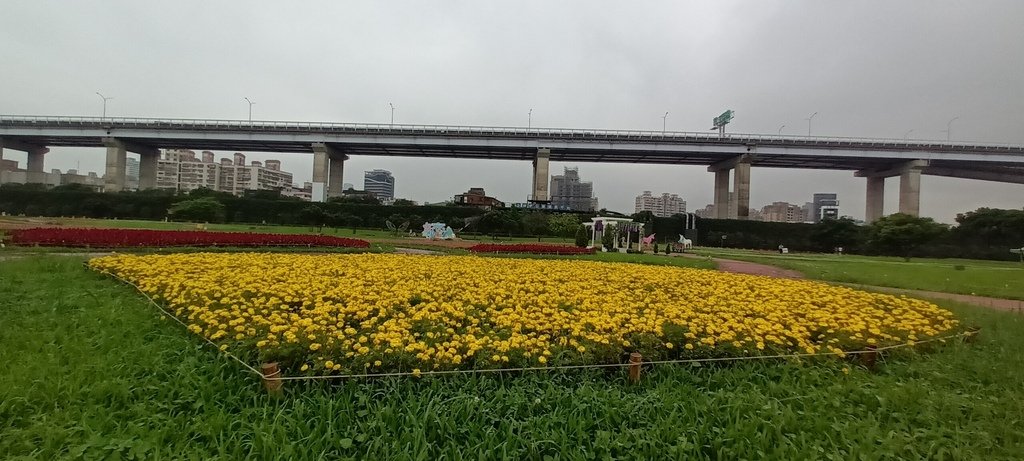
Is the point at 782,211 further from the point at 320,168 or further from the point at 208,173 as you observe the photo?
the point at 208,173

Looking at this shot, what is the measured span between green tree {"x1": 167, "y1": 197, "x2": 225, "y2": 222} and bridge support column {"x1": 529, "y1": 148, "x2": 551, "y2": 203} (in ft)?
113

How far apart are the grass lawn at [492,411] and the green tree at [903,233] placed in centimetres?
3701

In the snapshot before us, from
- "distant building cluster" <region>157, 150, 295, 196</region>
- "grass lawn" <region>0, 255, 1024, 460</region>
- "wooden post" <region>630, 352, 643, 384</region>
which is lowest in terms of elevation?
"grass lawn" <region>0, 255, 1024, 460</region>

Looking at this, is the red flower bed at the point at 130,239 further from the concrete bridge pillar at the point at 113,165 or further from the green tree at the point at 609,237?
the concrete bridge pillar at the point at 113,165

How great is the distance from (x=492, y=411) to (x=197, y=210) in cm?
4358

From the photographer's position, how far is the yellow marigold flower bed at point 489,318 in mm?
3816

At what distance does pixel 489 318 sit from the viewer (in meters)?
4.96

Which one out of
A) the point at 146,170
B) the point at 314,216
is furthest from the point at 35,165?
the point at 314,216

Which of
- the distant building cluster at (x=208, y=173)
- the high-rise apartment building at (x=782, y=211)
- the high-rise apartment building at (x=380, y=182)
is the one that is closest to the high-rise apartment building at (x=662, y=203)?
the high-rise apartment building at (x=782, y=211)

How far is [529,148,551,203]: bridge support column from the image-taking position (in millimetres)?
56812

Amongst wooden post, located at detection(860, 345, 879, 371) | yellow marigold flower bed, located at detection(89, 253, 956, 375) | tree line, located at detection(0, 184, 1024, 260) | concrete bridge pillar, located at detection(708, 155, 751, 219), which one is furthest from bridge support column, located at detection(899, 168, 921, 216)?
wooden post, located at detection(860, 345, 879, 371)

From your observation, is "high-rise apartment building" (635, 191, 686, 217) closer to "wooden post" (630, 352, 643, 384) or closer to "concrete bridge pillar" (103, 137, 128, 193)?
"concrete bridge pillar" (103, 137, 128, 193)

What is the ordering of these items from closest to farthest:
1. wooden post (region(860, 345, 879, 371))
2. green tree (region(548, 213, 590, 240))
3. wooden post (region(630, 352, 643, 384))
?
1. wooden post (region(630, 352, 643, 384))
2. wooden post (region(860, 345, 879, 371))
3. green tree (region(548, 213, 590, 240))

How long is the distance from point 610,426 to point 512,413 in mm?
670
